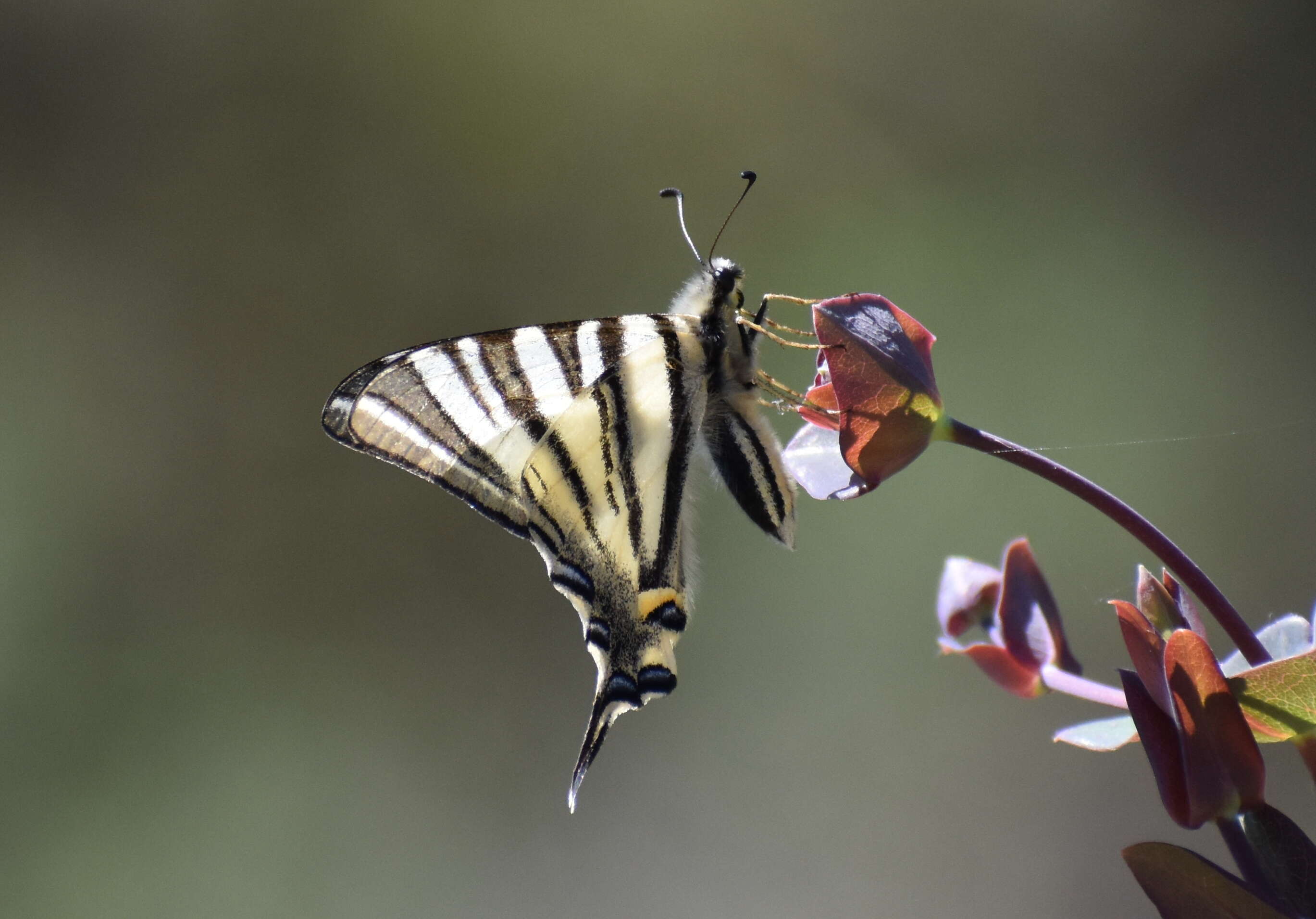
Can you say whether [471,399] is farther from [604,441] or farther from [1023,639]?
[1023,639]

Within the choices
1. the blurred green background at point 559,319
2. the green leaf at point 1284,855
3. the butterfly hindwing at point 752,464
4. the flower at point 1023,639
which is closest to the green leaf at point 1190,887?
the green leaf at point 1284,855

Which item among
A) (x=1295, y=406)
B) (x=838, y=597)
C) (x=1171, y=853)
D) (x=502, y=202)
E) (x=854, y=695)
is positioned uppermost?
(x=502, y=202)

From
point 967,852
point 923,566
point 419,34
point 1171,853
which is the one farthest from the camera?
point 419,34

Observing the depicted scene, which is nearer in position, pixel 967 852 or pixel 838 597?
pixel 967 852

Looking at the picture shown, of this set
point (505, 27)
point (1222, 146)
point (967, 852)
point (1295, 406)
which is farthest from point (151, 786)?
point (1222, 146)

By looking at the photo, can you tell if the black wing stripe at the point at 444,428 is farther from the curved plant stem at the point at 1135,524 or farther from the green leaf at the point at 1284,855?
the green leaf at the point at 1284,855

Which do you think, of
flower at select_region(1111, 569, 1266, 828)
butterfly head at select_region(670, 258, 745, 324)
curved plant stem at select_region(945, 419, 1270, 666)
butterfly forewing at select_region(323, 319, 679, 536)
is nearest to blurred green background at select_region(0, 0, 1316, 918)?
butterfly head at select_region(670, 258, 745, 324)

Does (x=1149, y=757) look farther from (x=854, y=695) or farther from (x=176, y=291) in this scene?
(x=176, y=291)
